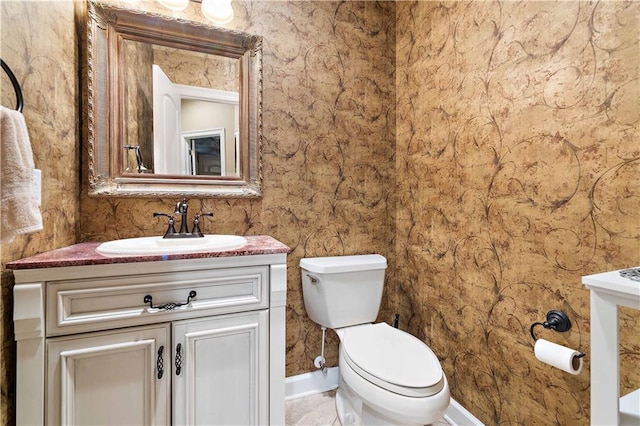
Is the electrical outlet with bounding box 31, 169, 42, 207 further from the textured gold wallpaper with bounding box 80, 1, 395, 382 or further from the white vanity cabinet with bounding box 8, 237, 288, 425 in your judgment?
the textured gold wallpaper with bounding box 80, 1, 395, 382

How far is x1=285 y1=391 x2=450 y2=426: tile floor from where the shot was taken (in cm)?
146

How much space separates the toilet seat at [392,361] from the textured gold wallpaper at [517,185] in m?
0.32

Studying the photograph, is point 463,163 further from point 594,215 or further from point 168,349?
point 168,349

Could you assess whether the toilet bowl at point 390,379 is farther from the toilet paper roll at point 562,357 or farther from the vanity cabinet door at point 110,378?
the vanity cabinet door at point 110,378

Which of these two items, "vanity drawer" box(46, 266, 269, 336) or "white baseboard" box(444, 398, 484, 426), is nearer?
"vanity drawer" box(46, 266, 269, 336)

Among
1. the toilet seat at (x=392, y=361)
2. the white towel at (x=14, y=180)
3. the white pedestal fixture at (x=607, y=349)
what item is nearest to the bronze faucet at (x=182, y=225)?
the white towel at (x=14, y=180)

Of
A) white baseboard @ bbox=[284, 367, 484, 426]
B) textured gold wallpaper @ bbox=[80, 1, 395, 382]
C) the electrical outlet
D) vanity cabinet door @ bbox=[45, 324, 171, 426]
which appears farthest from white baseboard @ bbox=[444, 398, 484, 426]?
the electrical outlet

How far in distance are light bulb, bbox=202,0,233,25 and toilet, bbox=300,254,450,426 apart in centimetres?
130

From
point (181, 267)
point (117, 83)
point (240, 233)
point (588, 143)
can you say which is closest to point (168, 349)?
point (181, 267)

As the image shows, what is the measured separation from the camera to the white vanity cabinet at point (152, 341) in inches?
34.8

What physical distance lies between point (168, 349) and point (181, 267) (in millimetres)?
290

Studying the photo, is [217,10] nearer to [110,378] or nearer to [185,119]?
[185,119]

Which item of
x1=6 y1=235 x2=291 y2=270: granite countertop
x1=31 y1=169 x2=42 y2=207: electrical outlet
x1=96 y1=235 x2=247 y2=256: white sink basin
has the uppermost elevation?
x1=31 y1=169 x2=42 y2=207: electrical outlet

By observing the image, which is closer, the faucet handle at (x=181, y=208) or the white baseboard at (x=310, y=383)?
the faucet handle at (x=181, y=208)
